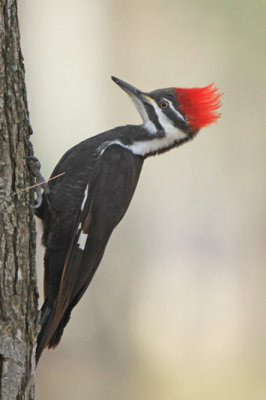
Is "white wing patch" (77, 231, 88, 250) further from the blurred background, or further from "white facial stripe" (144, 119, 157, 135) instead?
the blurred background

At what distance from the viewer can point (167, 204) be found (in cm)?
643

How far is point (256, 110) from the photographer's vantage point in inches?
264

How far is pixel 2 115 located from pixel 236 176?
14.9 ft

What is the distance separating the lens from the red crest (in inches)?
121

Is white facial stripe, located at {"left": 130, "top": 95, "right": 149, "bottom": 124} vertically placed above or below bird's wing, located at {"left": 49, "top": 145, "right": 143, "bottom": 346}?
above

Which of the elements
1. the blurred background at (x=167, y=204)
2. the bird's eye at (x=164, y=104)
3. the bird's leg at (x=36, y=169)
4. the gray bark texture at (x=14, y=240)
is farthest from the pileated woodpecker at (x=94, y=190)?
the blurred background at (x=167, y=204)

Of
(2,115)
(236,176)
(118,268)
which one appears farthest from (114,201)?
(236,176)

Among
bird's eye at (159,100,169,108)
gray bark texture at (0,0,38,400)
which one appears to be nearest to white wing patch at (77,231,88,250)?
gray bark texture at (0,0,38,400)

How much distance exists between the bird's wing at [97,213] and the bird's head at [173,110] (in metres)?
0.24

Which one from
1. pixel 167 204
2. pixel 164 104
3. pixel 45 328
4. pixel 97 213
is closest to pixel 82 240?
pixel 97 213

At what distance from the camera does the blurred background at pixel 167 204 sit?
6.12 meters

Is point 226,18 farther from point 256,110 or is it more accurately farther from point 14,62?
point 14,62

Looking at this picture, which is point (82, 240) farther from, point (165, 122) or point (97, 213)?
point (165, 122)

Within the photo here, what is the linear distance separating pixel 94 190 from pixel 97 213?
0.34ft
